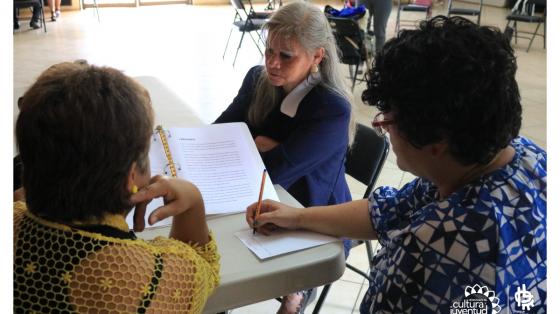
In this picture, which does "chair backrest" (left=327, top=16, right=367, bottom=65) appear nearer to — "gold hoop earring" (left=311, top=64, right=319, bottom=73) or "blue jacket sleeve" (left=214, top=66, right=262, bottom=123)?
"blue jacket sleeve" (left=214, top=66, right=262, bottom=123)

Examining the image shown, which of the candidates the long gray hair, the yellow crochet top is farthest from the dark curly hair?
the long gray hair

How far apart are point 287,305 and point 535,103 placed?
4.12 metres

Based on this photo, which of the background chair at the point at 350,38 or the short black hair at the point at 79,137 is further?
the background chair at the point at 350,38

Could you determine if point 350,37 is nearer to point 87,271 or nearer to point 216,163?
point 216,163

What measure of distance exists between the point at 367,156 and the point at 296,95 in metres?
0.36

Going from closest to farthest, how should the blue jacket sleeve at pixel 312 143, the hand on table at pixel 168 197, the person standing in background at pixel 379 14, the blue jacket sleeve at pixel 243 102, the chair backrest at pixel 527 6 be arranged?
the hand on table at pixel 168 197 → the blue jacket sleeve at pixel 312 143 → the blue jacket sleeve at pixel 243 102 → the person standing in background at pixel 379 14 → the chair backrest at pixel 527 6

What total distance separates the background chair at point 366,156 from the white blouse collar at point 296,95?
11.4 inches

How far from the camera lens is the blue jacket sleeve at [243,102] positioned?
2.03 m

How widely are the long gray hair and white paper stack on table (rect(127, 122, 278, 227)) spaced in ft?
1.19

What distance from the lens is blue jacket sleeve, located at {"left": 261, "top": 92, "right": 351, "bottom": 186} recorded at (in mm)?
1668

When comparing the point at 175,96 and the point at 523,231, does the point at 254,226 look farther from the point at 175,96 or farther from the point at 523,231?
the point at 175,96

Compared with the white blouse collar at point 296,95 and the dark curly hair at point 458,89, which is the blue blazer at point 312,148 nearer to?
the white blouse collar at point 296,95

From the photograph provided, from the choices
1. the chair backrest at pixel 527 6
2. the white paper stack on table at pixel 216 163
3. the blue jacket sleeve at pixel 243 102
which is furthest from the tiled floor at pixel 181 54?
the white paper stack on table at pixel 216 163

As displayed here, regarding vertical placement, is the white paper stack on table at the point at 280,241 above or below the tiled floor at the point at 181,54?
above
